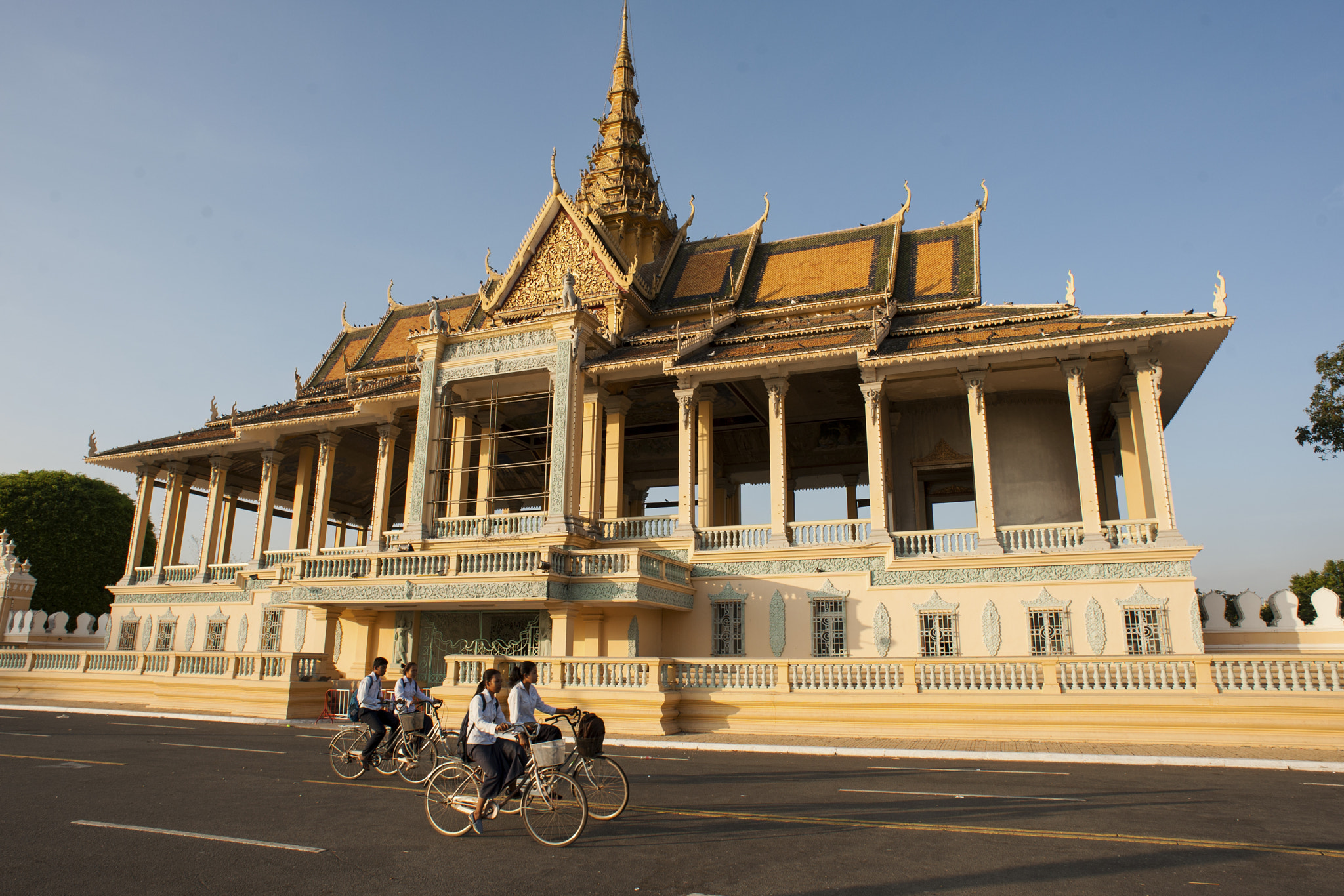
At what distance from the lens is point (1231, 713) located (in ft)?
45.6

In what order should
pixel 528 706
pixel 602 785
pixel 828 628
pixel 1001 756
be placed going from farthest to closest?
pixel 828 628, pixel 1001 756, pixel 602 785, pixel 528 706

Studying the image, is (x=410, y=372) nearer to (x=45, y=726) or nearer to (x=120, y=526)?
(x=45, y=726)

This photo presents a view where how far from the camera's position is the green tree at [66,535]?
133 feet

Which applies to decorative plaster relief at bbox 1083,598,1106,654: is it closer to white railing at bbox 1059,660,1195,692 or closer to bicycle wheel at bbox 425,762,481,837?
white railing at bbox 1059,660,1195,692

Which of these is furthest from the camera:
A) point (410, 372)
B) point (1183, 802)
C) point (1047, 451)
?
point (410, 372)

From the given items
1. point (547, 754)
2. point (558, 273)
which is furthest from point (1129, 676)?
point (558, 273)

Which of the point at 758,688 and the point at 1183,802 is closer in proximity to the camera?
the point at 1183,802

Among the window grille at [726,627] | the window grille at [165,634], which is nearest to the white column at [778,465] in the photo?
the window grille at [726,627]

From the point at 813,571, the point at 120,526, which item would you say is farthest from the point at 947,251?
the point at 120,526

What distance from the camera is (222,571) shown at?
2933 cm

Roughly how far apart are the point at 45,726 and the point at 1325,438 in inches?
1366

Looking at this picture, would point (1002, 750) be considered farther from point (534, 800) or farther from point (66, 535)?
point (66, 535)

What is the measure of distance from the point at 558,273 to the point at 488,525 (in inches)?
369

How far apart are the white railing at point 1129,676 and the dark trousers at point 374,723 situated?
11316 mm
